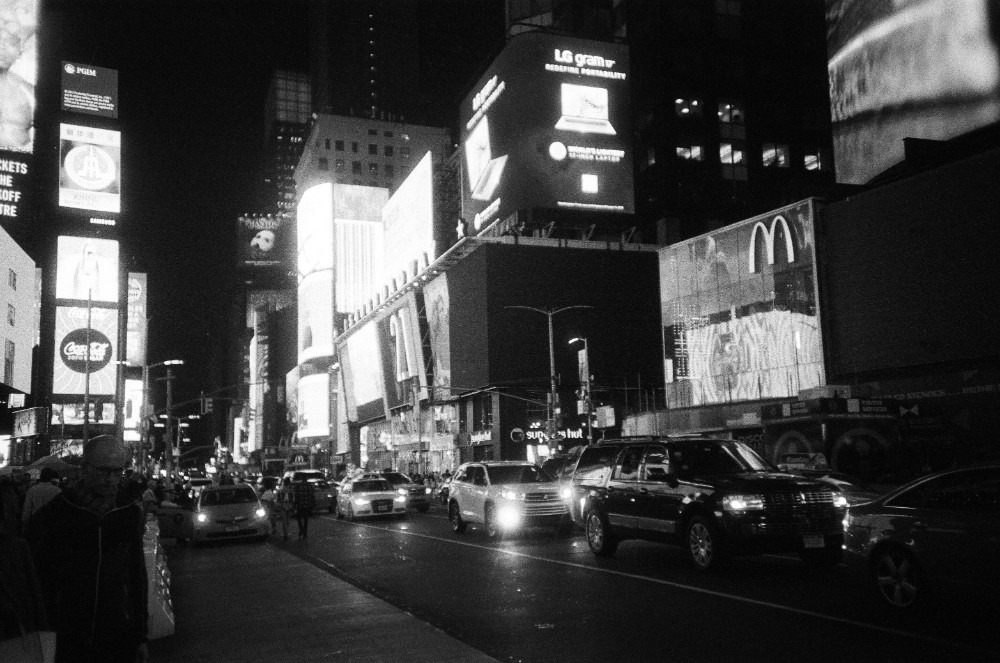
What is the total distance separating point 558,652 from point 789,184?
241 ft

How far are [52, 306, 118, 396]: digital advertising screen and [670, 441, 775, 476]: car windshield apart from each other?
6625 centimetres

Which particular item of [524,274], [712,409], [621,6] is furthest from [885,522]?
[621,6]

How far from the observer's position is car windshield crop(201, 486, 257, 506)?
75.7 ft

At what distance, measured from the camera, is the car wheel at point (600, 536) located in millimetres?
15273

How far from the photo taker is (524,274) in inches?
2552

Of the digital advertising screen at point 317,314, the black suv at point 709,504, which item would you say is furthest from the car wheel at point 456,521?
the digital advertising screen at point 317,314

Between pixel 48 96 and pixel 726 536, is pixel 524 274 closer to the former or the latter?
pixel 48 96

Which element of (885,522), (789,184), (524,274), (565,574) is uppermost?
(789,184)

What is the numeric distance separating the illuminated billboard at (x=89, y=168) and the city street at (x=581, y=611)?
2695 inches

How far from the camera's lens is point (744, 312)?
47344 millimetres

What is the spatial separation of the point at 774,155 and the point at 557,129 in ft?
79.0

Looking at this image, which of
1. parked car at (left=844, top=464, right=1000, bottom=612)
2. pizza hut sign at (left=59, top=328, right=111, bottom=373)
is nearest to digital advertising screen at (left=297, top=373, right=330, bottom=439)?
pizza hut sign at (left=59, top=328, right=111, bottom=373)

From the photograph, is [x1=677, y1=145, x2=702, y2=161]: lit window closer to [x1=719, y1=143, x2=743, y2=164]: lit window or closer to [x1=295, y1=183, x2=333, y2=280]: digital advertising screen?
[x1=719, y1=143, x2=743, y2=164]: lit window

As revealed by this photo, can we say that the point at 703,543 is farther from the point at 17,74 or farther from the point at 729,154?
the point at 729,154
